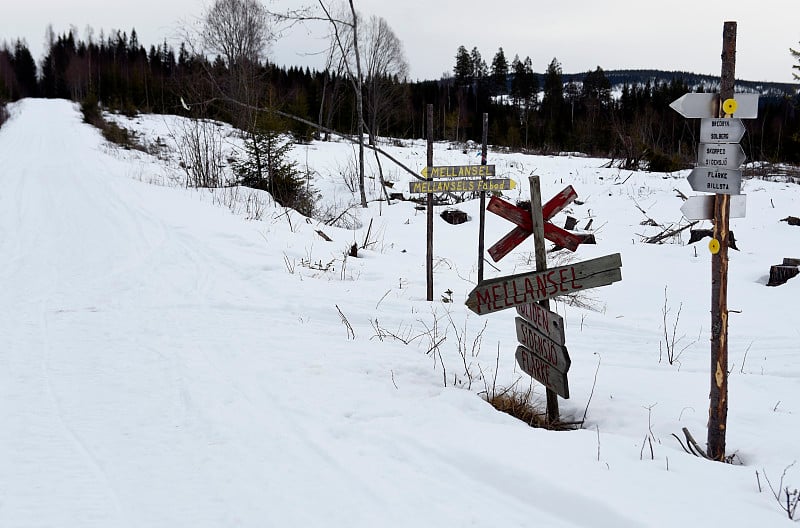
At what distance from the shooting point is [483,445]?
3213mm

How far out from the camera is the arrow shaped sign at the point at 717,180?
310 centimetres

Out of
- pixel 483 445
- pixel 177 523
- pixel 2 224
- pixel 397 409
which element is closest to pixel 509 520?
pixel 483 445

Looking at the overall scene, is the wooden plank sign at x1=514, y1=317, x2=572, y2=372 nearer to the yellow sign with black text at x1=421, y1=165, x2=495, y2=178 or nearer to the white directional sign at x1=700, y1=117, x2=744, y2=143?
the white directional sign at x1=700, y1=117, x2=744, y2=143

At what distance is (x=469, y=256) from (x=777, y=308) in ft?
15.9

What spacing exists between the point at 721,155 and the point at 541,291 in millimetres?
1257

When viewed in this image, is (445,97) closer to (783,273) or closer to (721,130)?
(783,273)

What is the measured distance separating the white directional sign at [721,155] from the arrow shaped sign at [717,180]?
0.10 feet

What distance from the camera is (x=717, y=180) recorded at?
3133mm

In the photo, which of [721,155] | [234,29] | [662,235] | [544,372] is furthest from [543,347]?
[234,29]

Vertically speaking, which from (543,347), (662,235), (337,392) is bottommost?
(337,392)

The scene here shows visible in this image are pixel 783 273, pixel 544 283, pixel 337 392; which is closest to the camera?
pixel 544 283

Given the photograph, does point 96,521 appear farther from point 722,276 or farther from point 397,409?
point 722,276

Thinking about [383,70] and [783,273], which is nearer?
[783,273]

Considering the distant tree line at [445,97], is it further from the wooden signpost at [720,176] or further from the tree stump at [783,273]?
the wooden signpost at [720,176]
